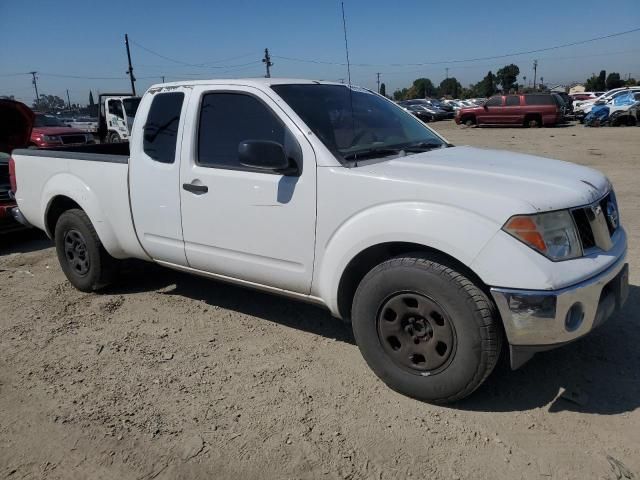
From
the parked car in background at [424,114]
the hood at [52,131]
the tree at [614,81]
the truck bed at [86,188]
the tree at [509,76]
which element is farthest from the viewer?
the tree at [509,76]

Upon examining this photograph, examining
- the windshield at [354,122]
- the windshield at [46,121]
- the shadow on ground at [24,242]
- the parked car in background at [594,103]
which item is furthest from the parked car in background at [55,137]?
the parked car in background at [594,103]

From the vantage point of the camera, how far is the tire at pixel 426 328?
273 centimetres

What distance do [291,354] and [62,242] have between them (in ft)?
8.96

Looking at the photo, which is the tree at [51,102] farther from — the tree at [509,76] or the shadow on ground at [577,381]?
the shadow on ground at [577,381]

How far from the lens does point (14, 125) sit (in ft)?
24.0

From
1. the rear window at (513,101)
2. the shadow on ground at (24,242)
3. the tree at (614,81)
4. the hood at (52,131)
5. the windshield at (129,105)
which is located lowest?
the shadow on ground at (24,242)

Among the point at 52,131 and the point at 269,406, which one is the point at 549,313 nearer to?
the point at 269,406

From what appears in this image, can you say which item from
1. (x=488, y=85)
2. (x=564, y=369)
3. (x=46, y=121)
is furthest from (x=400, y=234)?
(x=488, y=85)

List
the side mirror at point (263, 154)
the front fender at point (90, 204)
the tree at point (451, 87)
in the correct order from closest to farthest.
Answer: the side mirror at point (263, 154), the front fender at point (90, 204), the tree at point (451, 87)

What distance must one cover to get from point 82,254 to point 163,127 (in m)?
1.68

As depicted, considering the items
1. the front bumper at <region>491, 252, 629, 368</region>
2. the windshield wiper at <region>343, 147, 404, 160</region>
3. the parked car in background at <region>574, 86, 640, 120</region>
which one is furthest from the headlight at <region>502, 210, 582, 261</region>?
the parked car in background at <region>574, 86, 640, 120</region>

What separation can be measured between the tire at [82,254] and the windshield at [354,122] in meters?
2.31

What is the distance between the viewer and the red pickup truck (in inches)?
1073

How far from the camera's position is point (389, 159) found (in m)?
3.34
